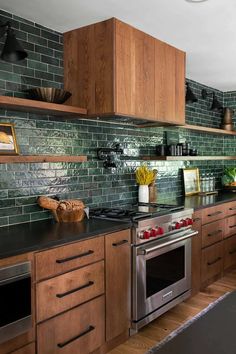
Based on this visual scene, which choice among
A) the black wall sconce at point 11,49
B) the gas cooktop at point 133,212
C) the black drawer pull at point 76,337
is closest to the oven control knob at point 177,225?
the gas cooktop at point 133,212

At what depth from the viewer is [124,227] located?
8.70ft

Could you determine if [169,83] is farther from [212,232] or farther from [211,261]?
[211,261]

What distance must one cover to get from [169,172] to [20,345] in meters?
2.86

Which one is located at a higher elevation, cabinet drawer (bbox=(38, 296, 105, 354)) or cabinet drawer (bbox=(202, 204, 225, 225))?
cabinet drawer (bbox=(202, 204, 225, 225))

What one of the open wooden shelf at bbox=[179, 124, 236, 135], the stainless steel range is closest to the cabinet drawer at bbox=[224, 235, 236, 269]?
the stainless steel range

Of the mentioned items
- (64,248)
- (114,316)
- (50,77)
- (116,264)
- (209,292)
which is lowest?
(209,292)

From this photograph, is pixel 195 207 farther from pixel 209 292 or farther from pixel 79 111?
pixel 79 111

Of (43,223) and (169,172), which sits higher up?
(169,172)

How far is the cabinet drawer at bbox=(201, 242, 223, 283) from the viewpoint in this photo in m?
3.74

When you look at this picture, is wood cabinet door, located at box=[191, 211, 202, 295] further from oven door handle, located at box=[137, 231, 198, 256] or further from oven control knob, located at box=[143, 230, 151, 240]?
oven control knob, located at box=[143, 230, 151, 240]

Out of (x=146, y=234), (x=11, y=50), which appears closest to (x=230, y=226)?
(x=146, y=234)

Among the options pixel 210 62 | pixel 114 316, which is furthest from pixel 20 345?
pixel 210 62

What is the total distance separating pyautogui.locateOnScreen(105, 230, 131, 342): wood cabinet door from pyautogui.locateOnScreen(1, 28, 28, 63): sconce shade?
1.37 m

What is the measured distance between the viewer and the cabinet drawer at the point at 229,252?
13.7ft
